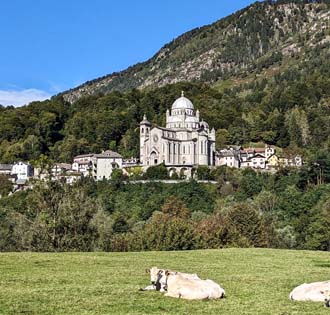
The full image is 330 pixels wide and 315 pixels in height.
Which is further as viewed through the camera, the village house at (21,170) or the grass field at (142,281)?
the village house at (21,170)

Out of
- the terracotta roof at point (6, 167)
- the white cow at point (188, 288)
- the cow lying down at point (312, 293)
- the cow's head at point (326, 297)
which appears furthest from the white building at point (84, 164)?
the cow's head at point (326, 297)

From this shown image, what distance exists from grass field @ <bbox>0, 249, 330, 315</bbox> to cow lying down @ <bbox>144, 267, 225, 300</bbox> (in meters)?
0.26

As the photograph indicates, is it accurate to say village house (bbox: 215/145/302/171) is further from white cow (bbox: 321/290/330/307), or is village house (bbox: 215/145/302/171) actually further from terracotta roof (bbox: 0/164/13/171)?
white cow (bbox: 321/290/330/307)

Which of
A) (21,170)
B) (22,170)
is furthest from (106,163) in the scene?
(21,170)

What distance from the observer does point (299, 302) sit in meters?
13.3

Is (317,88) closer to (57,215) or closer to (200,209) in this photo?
(200,209)

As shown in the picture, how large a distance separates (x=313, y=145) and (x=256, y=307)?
372 feet

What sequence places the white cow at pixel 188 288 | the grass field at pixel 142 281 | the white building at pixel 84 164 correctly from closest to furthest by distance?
the grass field at pixel 142 281
the white cow at pixel 188 288
the white building at pixel 84 164

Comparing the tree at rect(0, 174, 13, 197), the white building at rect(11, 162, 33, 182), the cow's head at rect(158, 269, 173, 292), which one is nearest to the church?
the tree at rect(0, 174, 13, 197)

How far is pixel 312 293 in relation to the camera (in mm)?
13578

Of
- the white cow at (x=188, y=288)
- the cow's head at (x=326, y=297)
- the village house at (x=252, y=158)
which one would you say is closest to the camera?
the cow's head at (x=326, y=297)

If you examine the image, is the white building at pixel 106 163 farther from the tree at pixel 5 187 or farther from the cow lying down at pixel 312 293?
the cow lying down at pixel 312 293

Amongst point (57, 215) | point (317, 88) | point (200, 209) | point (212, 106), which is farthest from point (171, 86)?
point (57, 215)

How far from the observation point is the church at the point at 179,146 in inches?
4498
